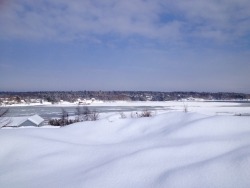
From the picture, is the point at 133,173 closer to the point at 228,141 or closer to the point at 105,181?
the point at 105,181

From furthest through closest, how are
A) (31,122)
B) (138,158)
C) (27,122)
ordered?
1. (27,122)
2. (31,122)
3. (138,158)

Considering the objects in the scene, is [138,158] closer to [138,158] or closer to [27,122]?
[138,158]

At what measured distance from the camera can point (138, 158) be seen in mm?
3674

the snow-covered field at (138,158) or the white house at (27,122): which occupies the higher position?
the snow-covered field at (138,158)

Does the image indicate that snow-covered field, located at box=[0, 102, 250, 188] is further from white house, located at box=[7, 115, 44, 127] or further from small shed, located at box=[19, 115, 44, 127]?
white house, located at box=[7, 115, 44, 127]

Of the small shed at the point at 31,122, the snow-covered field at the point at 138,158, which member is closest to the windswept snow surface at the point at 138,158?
the snow-covered field at the point at 138,158

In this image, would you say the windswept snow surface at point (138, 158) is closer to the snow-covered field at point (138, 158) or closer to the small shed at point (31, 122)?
the snow-covered field at point (138, 158)

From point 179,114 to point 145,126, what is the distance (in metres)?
0.95

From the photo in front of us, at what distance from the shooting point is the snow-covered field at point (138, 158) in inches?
119

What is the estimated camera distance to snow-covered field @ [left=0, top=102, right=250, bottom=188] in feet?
9.90

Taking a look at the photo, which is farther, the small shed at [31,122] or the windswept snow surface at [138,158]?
the small shed at [31,122]

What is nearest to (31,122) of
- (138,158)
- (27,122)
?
(27,122)

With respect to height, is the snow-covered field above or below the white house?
above

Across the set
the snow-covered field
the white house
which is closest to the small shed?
the white house
